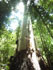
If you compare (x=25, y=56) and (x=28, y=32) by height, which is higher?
(x=28, y=32)

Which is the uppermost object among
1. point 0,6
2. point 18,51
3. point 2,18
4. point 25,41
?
point 0,6

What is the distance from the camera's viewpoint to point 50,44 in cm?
805

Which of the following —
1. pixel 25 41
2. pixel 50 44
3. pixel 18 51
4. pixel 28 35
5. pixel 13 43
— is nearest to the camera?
pixel 18 51

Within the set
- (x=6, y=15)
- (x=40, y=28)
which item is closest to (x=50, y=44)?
(x=40, y=28)

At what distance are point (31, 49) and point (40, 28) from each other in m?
3.62

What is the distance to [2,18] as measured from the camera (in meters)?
5.86

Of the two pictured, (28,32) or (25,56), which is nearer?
(25,56)

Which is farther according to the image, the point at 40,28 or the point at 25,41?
the point at 40,28

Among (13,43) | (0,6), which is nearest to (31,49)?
(0,6)

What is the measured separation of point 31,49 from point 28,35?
34.7 inches

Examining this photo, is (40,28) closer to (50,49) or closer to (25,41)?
(50,49)

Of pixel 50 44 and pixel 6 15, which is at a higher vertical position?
pixel 6 15

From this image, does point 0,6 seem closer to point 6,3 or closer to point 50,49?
point 6,3

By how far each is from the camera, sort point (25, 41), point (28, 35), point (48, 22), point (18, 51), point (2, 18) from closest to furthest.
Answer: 1. point (18, 51)
2. point (25, 41)
3. point (28, 35)
4. point (2, 18)
5. point (48, 22)
